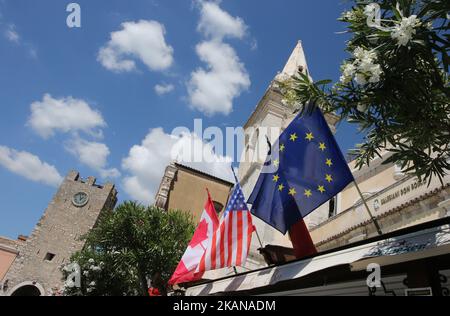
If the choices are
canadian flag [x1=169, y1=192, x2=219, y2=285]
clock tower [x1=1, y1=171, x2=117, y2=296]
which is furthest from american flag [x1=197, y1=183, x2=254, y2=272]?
clock tower [x1=1, y1=171, x2=117, y2=296]

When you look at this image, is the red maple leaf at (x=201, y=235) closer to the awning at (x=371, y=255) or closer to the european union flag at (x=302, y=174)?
the european union flag at (x=302, y=174)

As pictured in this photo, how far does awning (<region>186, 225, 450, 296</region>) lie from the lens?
155 inches

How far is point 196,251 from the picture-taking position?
1059cm

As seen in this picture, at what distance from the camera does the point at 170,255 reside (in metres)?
21.4

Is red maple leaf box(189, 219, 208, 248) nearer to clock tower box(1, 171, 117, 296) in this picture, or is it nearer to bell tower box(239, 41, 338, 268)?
bell tower box(239, 41, 338, 268)

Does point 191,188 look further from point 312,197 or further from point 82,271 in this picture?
point 312,197

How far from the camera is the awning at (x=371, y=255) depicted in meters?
3.95

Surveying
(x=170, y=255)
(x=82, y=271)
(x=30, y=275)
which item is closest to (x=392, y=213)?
(x=170, y=255)

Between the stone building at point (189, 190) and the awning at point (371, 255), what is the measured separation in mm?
27337

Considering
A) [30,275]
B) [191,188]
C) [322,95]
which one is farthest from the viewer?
[30,275]

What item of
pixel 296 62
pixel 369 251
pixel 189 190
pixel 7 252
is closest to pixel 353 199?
pixel 369 251

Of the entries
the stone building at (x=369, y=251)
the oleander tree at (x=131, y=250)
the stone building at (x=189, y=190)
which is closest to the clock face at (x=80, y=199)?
the stone building at (x=189, y=190)
